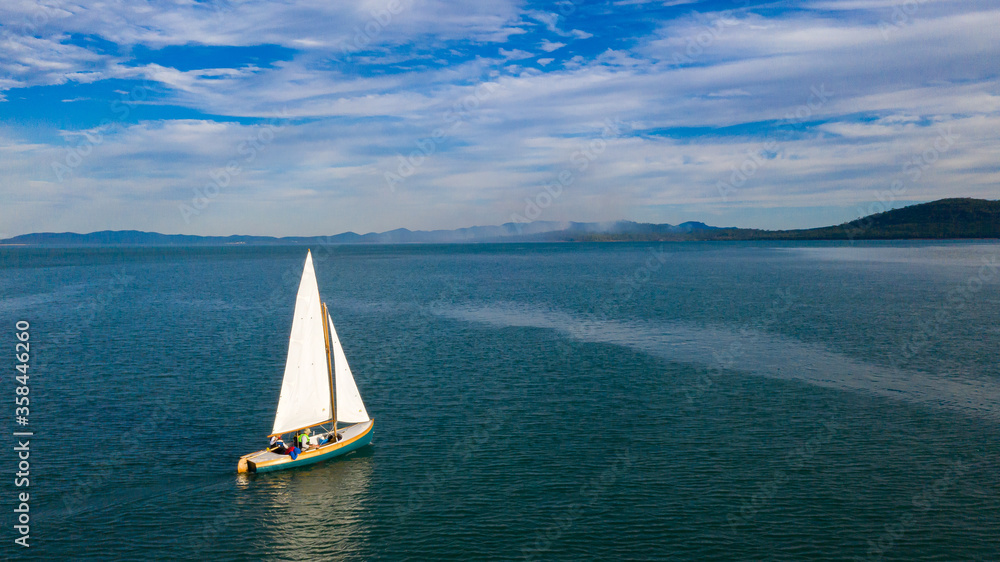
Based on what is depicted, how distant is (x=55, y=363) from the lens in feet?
207

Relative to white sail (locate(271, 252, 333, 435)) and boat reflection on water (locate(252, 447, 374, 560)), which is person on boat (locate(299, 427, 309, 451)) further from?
boat reflection on water (locate(252, 447, 374, 560))

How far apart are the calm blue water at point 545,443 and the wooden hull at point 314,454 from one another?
65cm

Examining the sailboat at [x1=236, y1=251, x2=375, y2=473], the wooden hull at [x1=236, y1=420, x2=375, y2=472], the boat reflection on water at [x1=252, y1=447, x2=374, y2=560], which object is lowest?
the boat reflection on water at [x1=252, y1=447, x2=374, y2=560]

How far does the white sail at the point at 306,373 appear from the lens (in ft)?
130

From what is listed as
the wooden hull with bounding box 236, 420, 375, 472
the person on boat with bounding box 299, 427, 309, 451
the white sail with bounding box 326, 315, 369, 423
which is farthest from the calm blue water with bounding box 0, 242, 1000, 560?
the white sail with bounding box 326, 315, 369, 423

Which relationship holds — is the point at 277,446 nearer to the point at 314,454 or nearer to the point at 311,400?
the point at 314,454

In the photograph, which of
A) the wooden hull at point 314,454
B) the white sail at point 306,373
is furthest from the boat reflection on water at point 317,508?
the white sail at point 306,373

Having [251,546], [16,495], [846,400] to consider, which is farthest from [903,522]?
[16,495]

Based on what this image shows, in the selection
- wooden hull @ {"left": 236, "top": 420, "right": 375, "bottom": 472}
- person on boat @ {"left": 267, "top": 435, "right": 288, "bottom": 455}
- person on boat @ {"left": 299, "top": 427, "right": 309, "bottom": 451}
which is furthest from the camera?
person on boat @ {"left": 299, "top": 427, "right": 309, "bottom": 451}

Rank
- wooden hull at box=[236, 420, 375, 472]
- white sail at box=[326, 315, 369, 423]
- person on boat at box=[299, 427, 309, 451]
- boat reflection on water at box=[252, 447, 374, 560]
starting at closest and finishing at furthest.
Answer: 1. boat reflection on water at box=[252, 447, 374, 560]
2. wooden hull at box=[236, 420, 375, 472]
3. person on boat at box=[299, 427, 309, 451]
4. white sail at box=[326, 315, 369, 423]

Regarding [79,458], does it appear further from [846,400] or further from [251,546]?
[846,400]

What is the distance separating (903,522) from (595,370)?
103ft

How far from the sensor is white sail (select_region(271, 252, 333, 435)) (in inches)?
1561

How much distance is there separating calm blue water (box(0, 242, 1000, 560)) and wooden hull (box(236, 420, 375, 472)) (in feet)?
2.13
